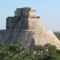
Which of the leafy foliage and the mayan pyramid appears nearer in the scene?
the leafy foliage

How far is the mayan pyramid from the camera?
55781 millimetres

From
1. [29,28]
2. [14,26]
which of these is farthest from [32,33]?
[14,26]

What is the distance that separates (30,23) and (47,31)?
14.3ft

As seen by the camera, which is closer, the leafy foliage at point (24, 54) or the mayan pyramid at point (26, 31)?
the leafy foliage at point (24, 54)

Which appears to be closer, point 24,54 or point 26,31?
point 24,54

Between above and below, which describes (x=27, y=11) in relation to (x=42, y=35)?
above

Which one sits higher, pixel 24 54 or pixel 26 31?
pixel 26 31

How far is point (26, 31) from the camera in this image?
56.7m

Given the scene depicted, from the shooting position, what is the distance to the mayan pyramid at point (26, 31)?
55.8m

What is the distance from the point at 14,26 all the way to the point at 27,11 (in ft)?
12.7

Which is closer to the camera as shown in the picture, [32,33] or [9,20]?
[32,33]

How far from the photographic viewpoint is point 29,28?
56.9 meters

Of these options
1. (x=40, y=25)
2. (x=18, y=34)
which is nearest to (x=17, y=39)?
(x=18, y=34)

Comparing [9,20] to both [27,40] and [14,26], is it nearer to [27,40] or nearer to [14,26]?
[14,26]
